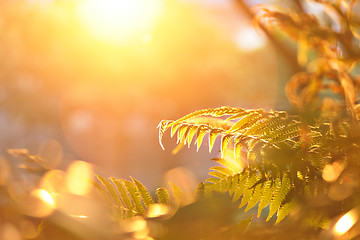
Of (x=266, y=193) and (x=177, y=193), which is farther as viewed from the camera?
(x=266, y=193)

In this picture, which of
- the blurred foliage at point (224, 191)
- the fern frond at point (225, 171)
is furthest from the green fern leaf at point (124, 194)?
the fern frond at point (225, 171)

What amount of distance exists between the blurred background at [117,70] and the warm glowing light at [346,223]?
1516cm

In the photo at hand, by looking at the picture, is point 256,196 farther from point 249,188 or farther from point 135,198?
point 135,198

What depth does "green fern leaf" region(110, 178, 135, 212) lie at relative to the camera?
1.69ft

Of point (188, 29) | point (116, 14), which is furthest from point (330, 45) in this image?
point (188, 29)

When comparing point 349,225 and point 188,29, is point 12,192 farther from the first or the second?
point 188,29

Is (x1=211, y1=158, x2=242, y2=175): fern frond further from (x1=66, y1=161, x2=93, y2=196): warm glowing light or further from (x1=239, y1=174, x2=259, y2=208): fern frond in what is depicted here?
(x1=66, y1=161, x2=93, y2=196): warm glowing light

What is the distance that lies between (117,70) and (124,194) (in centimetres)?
1851

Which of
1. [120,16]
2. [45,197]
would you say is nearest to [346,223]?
[45,197]

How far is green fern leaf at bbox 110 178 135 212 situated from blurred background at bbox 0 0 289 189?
48.9 feet

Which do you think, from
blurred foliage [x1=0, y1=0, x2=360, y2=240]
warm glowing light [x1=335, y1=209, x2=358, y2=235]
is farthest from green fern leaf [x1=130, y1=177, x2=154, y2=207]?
warm glowing light [x1=335, y1=209, x2=358, y2=235]

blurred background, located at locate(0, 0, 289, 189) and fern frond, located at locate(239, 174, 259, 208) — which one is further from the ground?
blurred background, located at locate(0, 0, 289, 189)

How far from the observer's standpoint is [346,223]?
264 mm

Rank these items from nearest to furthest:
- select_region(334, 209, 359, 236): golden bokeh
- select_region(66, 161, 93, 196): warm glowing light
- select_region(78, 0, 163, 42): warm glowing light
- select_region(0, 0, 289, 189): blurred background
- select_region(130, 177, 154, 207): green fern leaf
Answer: select_region(334, 209, 359, 236): golden bokeh
select_region(66, 161, 93, 196): warm glowing light
select_region(130, 177, 154, 207): green fern leaf
select_region(78, 0, 163, 42): warm glowing light
select_region(0, 0, 289, 189): blurred background
